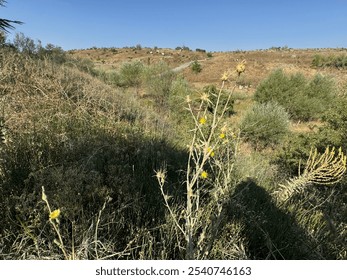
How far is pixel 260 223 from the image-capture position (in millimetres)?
2402

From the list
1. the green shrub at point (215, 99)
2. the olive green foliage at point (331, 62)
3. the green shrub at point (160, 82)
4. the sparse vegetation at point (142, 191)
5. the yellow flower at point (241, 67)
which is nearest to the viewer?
the yellow flower at point (241, 67)

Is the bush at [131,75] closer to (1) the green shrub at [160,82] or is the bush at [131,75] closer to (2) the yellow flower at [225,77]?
(1) the green shrub at [160,82]

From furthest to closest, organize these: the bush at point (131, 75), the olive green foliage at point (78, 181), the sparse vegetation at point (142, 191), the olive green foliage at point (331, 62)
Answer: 1. the olive green foliage at point (331, 62)
2. the bush at point (131, 75)
3. the olive green foliage at point (78, 181)
4. the sparse vegetation at point (142, 191)

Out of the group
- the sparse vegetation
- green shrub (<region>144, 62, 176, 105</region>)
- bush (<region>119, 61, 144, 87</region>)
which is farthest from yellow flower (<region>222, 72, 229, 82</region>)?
bush (<region>119, 61, 144, 87</region>)

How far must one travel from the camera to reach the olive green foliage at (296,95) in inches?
587

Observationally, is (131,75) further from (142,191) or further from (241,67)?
(241,67)

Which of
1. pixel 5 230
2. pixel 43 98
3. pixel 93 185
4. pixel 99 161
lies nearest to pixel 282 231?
pixel 93 185

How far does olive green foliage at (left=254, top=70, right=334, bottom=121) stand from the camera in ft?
48.9

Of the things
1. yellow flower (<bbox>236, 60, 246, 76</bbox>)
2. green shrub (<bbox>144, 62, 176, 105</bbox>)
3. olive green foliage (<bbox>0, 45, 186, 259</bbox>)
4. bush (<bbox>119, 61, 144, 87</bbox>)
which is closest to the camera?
yellow flower (<bbox>236, 60, 246, 76</bbox>)

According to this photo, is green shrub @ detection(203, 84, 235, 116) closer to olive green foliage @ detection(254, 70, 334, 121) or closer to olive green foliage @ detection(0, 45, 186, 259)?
olive green foliage @ detection(0, 45, 186, 259)

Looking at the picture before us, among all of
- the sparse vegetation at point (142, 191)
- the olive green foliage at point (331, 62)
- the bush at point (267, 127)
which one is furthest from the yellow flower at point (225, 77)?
the olive green foliage at point (331, 62)

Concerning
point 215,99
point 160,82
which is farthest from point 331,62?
point 215,99

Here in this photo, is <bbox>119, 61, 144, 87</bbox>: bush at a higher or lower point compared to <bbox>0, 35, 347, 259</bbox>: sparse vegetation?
higher
